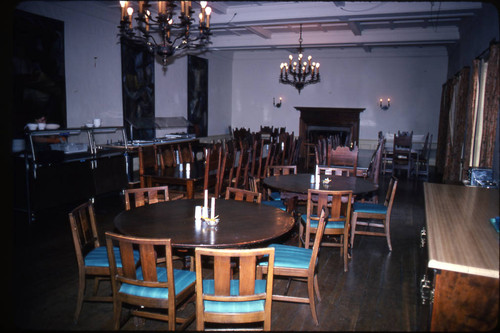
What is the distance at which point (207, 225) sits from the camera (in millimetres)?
2561

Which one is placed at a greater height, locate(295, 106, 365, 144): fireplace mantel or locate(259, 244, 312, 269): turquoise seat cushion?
locate(295, 106, 365, 144): fireplace mantel

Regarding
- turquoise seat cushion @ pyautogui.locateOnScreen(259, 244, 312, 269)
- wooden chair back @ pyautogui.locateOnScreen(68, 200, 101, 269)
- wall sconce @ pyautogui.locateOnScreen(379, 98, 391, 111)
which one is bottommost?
turquoise seat cushion @ pyautogui.locateOnScreen(259, 244, 312, 269)

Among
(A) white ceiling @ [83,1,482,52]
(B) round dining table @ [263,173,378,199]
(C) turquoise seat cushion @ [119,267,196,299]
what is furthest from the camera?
(A) white ceiling @ [83,1,482,52]

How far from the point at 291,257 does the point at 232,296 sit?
78 cm

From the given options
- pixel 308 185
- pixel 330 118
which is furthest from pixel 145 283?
pixel 330 118

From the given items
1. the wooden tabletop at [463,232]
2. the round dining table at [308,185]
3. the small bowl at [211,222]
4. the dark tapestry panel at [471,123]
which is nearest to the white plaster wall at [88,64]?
the round dining table at [308,185]

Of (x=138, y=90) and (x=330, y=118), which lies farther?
(x=330, y=118)

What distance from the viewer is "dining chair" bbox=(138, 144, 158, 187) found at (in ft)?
14.9

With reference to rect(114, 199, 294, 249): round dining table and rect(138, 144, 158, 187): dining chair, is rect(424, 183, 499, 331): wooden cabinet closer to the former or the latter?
rect(114, 199, 294, 249): round dining table

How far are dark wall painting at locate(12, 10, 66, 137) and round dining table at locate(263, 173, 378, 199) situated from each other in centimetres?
390

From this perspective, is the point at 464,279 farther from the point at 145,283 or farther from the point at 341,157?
the point at 341,157

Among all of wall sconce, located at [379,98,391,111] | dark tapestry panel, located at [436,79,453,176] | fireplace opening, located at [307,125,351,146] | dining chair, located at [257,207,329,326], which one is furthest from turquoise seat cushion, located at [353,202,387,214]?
wall sconce, located at [379,98,391,111]

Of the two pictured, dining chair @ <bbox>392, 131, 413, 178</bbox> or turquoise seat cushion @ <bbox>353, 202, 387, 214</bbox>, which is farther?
dining chair @ <bbox>392, 131, 413, 178</bbox>

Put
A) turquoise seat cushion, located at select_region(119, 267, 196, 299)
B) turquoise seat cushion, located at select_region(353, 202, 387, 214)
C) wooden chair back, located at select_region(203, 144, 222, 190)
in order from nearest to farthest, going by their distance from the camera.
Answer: turquoise seat cushion, located at select_region(119, 267, 196, 299) < turquoise seat cushion, located at select_region(353, 202, 387, 214) < wooden chair back, located at select_region(203, 144, 222, 190)
